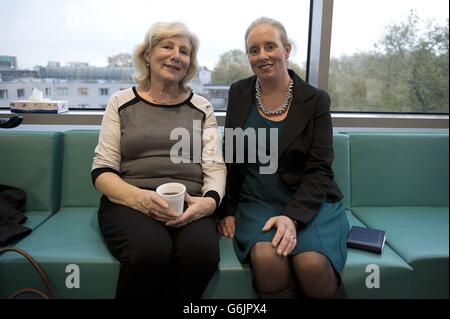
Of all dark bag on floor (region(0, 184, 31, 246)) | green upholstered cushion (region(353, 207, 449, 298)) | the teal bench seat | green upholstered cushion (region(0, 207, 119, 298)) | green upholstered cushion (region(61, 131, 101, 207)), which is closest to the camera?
green upholstered cushion (region(353, 207, 449, 298))

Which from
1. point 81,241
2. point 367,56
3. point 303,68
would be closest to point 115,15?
point 303,68

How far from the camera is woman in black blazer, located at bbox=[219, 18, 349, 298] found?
1.17 m

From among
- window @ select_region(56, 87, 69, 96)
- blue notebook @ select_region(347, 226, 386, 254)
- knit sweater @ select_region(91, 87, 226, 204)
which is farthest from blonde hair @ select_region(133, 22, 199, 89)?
blue notebook @ select_region(347, 226, 386, 254)

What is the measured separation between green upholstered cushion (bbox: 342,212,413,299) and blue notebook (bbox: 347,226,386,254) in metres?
0.02

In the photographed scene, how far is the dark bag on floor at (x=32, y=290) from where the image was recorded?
872mm

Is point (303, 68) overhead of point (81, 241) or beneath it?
overhead

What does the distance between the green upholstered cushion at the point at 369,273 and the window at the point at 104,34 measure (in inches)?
49.0

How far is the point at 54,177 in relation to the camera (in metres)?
1.63

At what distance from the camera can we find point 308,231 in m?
1.21

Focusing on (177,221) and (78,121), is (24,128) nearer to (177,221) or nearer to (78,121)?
(78,121)

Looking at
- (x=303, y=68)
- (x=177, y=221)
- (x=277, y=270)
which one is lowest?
(x=277, y=270)

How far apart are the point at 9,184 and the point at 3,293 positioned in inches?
33.5

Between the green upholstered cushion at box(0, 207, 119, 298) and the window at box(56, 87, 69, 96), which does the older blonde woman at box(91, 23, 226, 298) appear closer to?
the green upholstered cushion at box(0, 207, 119, 298)

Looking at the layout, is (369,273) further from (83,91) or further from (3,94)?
(3,94)
